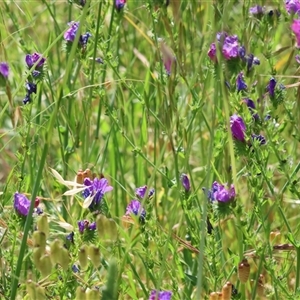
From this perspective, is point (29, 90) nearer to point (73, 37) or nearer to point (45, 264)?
point (73, 37)

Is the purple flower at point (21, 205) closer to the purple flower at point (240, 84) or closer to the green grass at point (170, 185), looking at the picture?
the green grass at point (170, 185)

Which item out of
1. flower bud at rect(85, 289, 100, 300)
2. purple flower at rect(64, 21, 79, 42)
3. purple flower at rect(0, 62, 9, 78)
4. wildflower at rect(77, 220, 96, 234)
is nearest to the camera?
flower bud at rect(85, 289, 100, 300)

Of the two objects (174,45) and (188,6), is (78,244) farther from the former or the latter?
(188,6)

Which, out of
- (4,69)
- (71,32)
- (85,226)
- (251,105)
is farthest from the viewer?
(4,69)

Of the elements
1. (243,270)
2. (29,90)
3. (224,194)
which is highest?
(29,90)

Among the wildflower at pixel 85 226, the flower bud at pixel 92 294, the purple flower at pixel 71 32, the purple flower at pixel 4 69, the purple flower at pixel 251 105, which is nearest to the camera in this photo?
the flower bud at pixel 92 294

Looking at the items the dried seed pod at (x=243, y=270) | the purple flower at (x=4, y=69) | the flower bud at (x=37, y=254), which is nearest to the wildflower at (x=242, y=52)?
the dried seed pod at (x=243, y=270)

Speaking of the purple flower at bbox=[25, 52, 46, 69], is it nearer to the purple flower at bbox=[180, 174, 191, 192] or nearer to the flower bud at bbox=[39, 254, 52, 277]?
the purple flower at bbox=[180, 174, 191, 192]

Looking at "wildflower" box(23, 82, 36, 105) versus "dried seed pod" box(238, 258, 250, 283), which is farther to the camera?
"wildflower" box(23, 82, 36, 105)

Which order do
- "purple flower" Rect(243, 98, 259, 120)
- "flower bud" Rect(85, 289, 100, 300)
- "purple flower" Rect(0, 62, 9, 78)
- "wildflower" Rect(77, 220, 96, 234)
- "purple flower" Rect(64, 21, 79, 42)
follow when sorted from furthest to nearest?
"purple flower" Rect(0, 62, 9, 78) < "purple flower" Rect(64, 21, 79, 42) < "purple flower" Rect(243, 98, 259, 120) < "wildflower" Rect(77, 220, 96, 234) < "flower bud" Rect(85, 289, 100, 300)

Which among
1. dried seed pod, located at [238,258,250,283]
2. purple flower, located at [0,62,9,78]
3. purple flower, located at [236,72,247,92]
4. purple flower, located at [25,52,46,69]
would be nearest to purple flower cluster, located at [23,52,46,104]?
purple flower, located at [25,52,46,69]

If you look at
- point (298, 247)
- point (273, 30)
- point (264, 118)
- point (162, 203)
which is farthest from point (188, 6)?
point (298, 247)

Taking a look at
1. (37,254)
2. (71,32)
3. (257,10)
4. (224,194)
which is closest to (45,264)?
(37,254)
